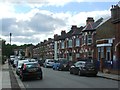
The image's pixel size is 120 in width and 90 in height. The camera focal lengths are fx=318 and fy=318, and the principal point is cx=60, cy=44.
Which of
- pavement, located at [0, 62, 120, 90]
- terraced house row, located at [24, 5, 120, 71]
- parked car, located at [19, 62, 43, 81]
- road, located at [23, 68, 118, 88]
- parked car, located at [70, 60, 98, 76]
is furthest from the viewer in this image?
terraced house row, located at [24, 5, 120, 71]

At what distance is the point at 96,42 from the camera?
1842 inches

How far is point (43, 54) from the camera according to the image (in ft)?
345

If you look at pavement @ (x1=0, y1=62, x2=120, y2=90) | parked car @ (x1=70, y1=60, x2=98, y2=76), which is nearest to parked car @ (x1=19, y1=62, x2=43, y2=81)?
pavement @ (x1=0, y1=62, x2=120, y2=90)

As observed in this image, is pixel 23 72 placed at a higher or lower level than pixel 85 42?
lower

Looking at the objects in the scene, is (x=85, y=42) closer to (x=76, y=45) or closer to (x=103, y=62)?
(x=76, y=45)

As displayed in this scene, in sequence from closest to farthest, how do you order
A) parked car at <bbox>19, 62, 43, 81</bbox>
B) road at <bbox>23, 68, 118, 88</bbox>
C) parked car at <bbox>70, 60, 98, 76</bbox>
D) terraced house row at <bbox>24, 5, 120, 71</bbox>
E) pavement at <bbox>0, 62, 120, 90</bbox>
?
1. road at <bbox>23, 68, 118, 88</bbox>
2. pavement at <bbox>0, 62, 120, 90</bbox>
3. parked car at <bbox>19, 62, 43, 81</bbox>
4. parked car at <bbox>70, 60, 98, 76</bbox>
5. terraced house row at <bbox>24, 5, 120, 71</bbox>

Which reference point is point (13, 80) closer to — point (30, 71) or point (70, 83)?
point (30, 71)

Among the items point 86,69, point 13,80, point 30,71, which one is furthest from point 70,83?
point 86,69

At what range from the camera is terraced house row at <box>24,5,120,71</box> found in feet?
125

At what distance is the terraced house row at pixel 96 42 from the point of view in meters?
38.1

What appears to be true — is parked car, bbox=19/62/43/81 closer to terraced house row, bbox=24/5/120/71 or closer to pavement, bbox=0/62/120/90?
pavement, bbox=0/62/120/90

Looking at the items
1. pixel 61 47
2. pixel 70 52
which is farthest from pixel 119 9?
pixel 61 47

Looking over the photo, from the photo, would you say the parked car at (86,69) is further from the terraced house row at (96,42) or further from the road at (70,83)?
the road at (70,83)

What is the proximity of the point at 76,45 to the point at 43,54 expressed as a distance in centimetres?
4247
